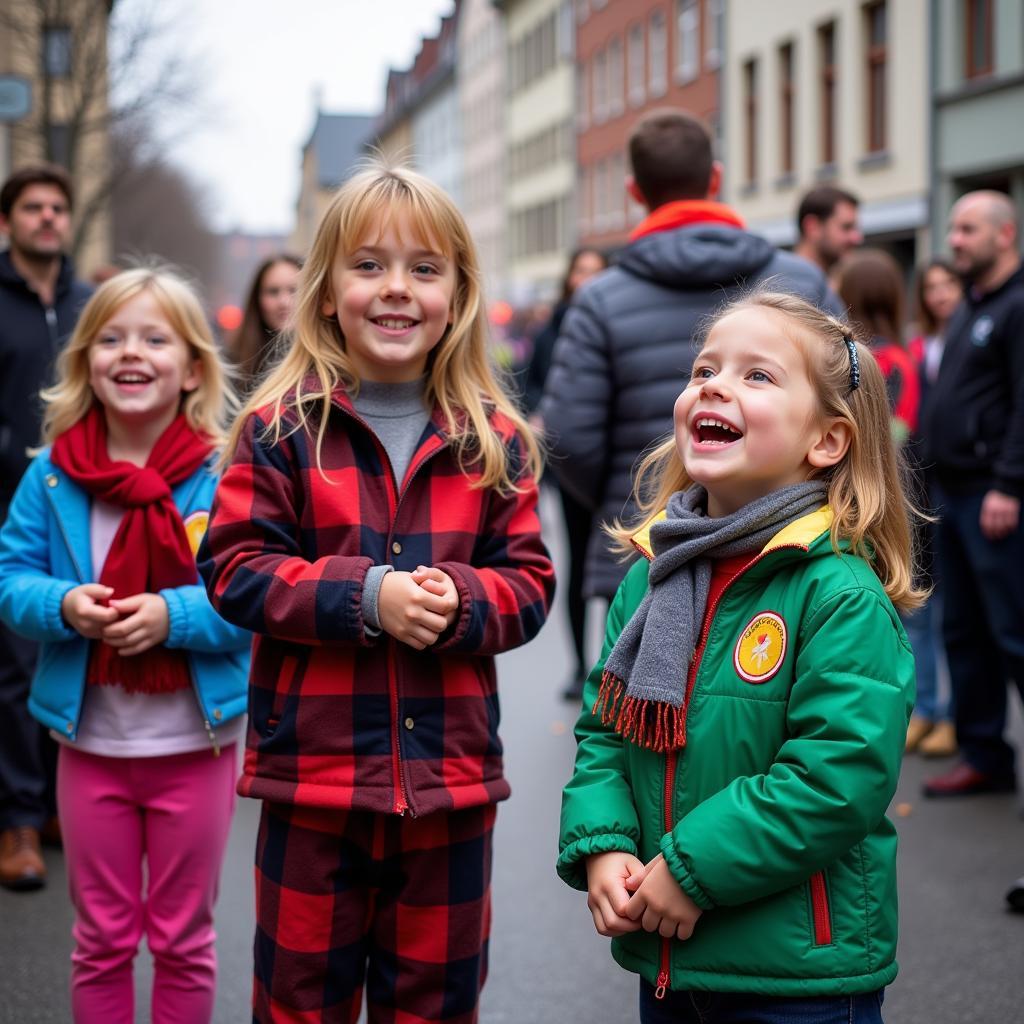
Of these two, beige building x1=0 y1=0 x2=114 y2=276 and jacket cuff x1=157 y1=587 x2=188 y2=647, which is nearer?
jacket cuff x1=157 y1=587 x2=188 y2=647

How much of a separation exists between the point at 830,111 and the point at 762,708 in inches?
1088

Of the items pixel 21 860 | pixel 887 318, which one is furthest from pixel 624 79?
pixel 21 860

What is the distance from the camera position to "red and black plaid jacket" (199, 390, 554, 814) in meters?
2.91

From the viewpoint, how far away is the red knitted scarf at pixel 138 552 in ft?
11.9

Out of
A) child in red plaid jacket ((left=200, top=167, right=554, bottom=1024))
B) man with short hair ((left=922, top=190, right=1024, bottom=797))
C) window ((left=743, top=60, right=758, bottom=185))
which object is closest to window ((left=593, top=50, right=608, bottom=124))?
window ((left=743, top=60, right=758, bottom=185))

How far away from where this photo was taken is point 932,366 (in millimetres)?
8828

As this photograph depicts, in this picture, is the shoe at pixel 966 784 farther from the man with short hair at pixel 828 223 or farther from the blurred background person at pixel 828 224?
the man with short hair at pixel 828 223

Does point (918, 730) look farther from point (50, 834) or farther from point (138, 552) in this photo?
point (138, 552)

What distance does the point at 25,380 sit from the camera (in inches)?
223

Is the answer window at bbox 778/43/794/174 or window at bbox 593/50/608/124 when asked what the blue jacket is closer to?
window at bbox 778/43/794/174

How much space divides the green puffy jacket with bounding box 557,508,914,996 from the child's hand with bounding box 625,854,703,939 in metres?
0.03

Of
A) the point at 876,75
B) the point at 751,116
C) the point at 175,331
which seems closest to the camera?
the point at 175,331

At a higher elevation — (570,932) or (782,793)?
(782,793)

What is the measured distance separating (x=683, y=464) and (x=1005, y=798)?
4.16 m
